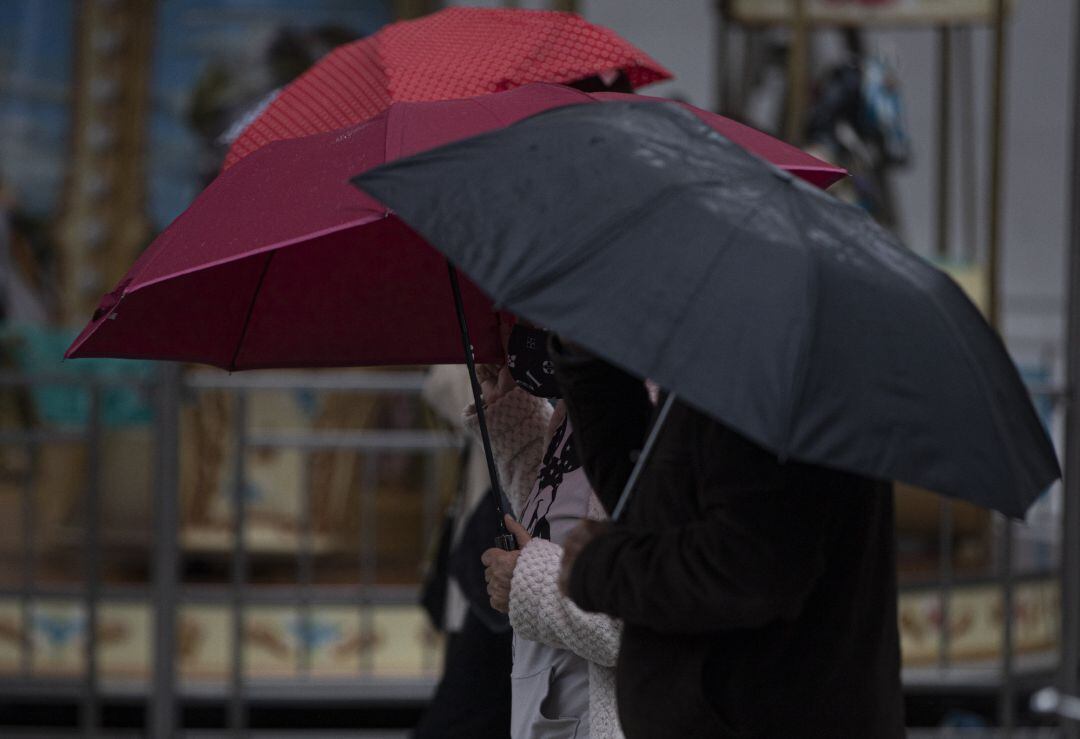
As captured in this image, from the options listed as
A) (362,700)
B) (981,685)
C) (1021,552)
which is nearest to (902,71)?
(1021,552)

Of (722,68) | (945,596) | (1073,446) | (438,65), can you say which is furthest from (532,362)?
(722,68)

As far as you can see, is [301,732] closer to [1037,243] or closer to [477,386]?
[477,386]

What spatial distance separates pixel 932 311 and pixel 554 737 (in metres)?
0.74

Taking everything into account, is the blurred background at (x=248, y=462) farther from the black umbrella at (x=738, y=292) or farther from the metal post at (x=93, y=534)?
the black umbrella at (x=738, y=292)

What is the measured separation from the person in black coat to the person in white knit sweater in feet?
0.51

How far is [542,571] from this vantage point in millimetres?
1793

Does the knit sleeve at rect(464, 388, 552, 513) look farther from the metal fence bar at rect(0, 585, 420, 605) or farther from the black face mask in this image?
the metal fence bar at rect(0, 585, 420, 605)

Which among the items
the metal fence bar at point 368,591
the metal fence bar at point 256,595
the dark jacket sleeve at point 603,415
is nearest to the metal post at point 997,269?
the metal fence bar at point 256,595

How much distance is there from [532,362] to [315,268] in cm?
49

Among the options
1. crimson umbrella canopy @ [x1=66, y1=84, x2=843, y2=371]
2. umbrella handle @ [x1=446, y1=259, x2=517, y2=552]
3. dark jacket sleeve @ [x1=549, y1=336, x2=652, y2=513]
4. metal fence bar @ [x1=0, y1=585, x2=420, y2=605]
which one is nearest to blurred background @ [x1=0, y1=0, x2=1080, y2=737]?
metal fence bar @ [x1=0, y1=585, x2=420, y2=605]

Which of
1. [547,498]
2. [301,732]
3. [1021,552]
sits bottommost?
[301,732]

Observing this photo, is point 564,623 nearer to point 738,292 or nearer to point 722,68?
point 738,292

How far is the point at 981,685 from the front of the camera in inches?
198

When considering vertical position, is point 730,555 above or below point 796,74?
above
